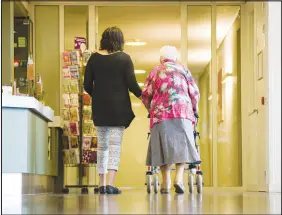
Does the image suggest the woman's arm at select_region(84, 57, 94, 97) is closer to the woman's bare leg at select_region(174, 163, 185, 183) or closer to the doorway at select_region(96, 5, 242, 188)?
the woman's bare leg at select_region(174, 163, 185, 183)

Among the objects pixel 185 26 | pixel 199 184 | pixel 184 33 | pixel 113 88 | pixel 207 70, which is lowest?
pixel 199 184

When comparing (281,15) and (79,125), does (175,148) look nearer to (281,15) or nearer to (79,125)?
(281,15)

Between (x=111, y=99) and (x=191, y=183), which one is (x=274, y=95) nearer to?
(x=191, y=183)

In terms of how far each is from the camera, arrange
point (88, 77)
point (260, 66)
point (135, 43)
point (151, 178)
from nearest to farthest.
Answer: point (88, 77), point (151, 178), point (260, 66), point (135, 43)

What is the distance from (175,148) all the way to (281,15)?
2520 millimetres

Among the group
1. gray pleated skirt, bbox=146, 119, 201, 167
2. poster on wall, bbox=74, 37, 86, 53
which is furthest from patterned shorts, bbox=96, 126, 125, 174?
poster on wall, bbox=74, 37, 86, 53

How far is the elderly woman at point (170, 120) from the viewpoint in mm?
6637

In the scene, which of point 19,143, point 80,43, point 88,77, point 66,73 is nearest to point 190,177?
point 88,77

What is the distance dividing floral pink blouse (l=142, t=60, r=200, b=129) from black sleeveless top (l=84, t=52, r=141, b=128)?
0.18 metres

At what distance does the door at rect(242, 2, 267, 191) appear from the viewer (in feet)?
29.2

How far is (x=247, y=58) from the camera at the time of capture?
35.4 ft

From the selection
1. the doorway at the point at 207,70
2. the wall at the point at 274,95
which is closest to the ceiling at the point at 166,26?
the doorway at the point at 207,70

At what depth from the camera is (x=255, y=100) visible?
967 cm

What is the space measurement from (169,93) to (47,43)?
443cm
